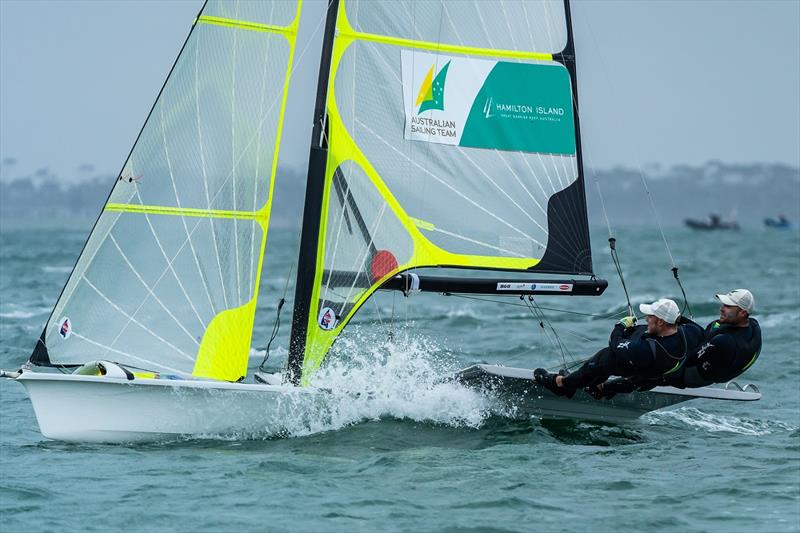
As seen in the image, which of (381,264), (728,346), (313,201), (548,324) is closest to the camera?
(728,346)

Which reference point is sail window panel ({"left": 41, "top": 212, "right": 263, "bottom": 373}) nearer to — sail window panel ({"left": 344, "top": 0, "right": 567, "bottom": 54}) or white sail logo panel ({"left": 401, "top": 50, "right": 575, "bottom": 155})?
white sail logo panel ({"left": 401, "top": 50, "right": 575, "bottom": 155})

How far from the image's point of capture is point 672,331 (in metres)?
9.53

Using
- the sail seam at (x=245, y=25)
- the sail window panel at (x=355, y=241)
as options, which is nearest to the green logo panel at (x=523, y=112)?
the sail window panel at (x=355, y=241)

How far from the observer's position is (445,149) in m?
10.3

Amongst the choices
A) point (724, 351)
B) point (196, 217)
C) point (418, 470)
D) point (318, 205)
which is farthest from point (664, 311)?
point (196, 217)

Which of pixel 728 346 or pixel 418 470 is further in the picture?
pixel 728 346

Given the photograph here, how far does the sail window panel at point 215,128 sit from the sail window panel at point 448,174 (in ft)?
2.10

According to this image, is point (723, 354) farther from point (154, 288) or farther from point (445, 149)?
point (154, 288)

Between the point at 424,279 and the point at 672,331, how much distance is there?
206 cm

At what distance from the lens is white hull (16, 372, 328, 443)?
905cm

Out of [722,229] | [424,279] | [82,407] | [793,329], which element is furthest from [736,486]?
[722,229]

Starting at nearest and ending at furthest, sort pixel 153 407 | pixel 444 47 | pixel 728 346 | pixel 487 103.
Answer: pixel 153 407 < pixel 728 346 < pixel 444 47 < pixel 487 103

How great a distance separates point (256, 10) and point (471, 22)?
6.02ft

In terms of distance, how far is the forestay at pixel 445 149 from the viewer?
1003 cm
